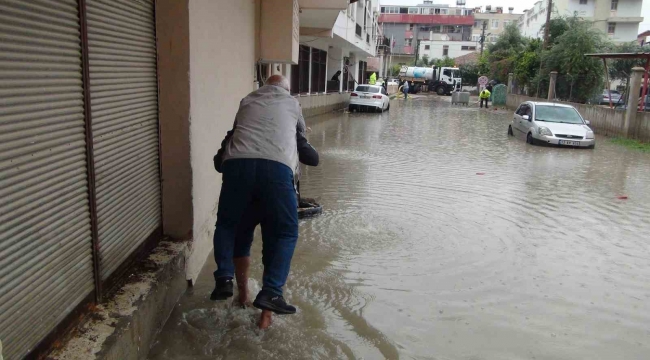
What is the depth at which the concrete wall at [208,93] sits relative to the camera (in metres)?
4.32

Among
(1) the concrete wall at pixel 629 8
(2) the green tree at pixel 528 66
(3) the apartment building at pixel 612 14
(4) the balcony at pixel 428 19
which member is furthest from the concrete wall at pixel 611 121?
(4) the balcony at pixel 428 19

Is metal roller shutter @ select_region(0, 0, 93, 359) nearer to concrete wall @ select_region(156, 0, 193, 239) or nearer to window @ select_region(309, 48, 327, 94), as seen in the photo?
concrete wall @ select_region(156, 0, 193, 239)

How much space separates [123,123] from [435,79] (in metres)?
55.5

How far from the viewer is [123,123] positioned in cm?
344

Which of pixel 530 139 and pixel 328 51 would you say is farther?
pixel 328 51

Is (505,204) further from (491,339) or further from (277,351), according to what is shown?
(277,351)

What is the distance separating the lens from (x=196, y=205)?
448cm

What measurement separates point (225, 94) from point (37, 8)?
3505 mm

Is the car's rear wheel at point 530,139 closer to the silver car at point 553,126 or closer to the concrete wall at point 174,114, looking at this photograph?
the silver car at point 553,126

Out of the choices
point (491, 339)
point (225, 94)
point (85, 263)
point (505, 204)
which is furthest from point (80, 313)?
point (505, 204)

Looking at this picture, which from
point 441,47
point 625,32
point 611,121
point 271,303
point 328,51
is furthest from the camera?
point 441,47

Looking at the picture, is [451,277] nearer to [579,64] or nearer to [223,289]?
[223,289]

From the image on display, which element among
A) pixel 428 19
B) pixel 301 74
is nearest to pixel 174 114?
pixel 301 74

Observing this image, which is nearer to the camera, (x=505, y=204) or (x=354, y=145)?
(x=505, y=204)
